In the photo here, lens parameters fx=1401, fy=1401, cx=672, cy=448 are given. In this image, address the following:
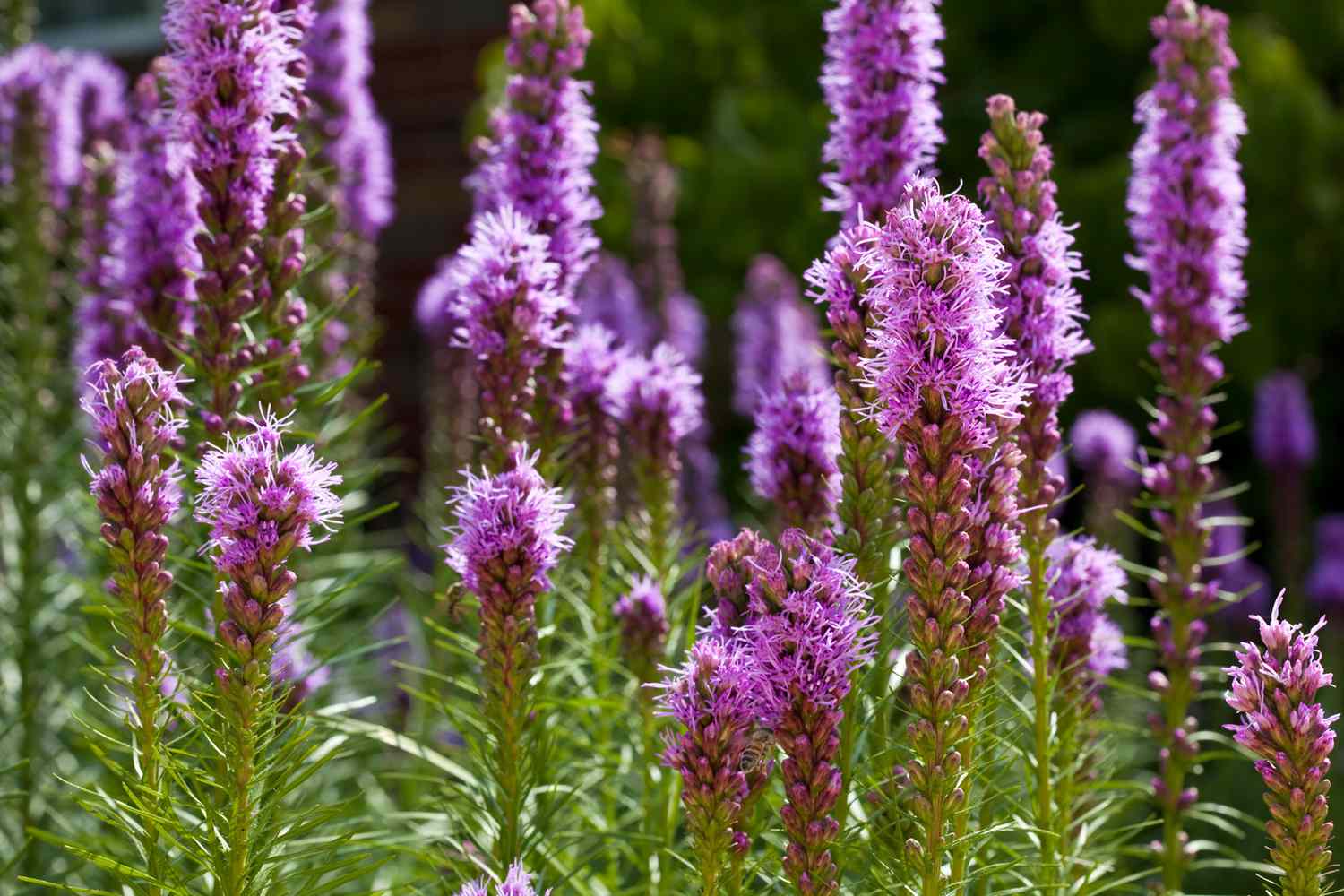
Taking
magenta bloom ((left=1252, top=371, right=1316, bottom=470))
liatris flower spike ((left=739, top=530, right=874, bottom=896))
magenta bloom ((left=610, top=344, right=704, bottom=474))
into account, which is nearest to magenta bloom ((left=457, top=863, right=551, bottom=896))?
liatris flower spike ((left=739, top=530, right=874, bottom=896))

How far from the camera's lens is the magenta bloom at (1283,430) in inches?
289

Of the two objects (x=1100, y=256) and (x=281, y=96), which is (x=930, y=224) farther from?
(x=1100, y=256)

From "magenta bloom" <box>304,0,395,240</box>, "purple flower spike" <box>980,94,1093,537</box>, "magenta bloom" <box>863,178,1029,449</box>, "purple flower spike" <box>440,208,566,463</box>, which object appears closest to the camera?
Result: "magenta bloom" <box>863,178,1029,449</box>

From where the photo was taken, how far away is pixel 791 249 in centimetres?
859

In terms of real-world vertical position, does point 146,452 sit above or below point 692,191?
below

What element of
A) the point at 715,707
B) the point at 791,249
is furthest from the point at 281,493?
the point at 791,249

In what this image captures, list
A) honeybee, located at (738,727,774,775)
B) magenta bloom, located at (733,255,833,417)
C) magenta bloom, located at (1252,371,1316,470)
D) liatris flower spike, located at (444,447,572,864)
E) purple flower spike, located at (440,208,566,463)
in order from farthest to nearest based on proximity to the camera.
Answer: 1. magenta bloom, located at (1252,371,1316,470)
2. magenta bloom, located at (733,255,833,417)
3. purple flower spike, located at (440,208,566,463)
4. liatris flower spike, located at (444,447,572,864)
5. honeybee, located at (738,727,774,775)

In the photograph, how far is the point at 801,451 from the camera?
8.80ft

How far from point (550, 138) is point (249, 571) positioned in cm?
132

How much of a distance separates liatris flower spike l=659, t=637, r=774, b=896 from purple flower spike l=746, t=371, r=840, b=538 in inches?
31.3

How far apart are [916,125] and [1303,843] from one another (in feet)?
4.68

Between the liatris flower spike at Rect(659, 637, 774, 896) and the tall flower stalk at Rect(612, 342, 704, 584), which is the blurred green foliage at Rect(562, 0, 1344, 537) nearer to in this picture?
the tall flower stalk at Rect(612, 342, 704, 584)

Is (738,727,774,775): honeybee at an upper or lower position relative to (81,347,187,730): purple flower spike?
lower

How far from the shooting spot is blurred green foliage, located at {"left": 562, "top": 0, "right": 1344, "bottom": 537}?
7820mm
